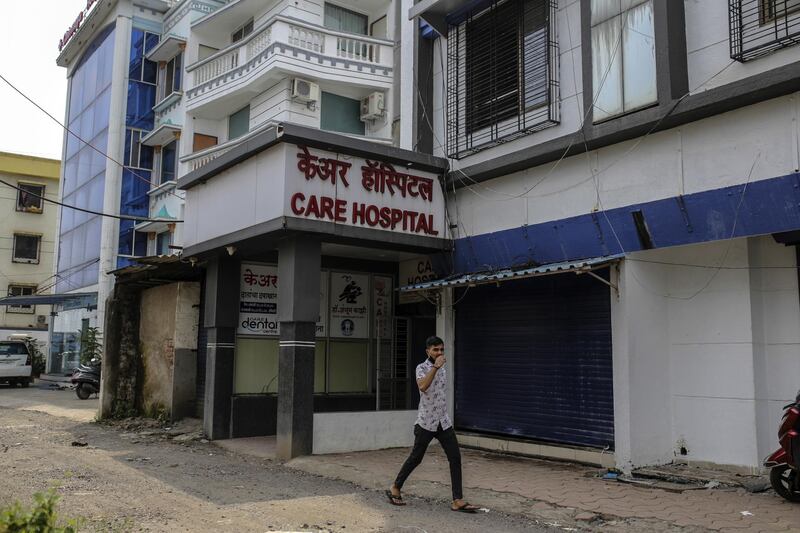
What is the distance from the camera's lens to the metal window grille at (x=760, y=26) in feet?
24.9

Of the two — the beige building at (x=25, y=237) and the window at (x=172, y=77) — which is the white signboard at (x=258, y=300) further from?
the beige building at (x=25, y=237)

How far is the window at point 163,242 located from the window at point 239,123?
18.2 ft

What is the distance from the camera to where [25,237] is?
39781 millimetres

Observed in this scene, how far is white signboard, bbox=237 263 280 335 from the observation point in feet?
42.9

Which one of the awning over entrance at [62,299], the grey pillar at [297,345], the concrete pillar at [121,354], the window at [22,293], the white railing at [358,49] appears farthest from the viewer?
the window at [22,293]

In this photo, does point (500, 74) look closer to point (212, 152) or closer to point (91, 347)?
point (212, 152)

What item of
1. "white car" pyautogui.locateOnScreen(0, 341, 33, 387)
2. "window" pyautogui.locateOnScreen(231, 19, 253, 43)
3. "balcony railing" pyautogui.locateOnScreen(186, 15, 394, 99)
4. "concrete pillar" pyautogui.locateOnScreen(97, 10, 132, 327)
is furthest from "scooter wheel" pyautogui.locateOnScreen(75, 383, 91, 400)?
"window" pyautogui.locateOnScreen(231, 19, 253, 43)

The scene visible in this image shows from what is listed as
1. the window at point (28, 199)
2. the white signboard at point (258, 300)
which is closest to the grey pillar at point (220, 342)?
the white signboard at point (258, 300)

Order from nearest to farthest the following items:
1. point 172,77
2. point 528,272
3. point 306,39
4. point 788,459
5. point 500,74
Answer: point 788,459 → point 528,272 → point 500,74 → point 306,39 → point 172,77

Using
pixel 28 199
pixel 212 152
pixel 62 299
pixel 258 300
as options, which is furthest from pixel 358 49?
pixel 28 199

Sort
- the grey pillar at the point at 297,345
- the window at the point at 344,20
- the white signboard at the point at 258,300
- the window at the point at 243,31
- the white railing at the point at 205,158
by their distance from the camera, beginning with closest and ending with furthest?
the grey pillar at the point at 297,345, the white signboard at the point at 258,300, the white railing at the point at 205,158, the window at the point at 344,20, the window at the point at 243,31

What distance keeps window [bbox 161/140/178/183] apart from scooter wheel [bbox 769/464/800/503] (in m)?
22.3

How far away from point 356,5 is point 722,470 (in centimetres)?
1667

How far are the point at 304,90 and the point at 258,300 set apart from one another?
773cm
